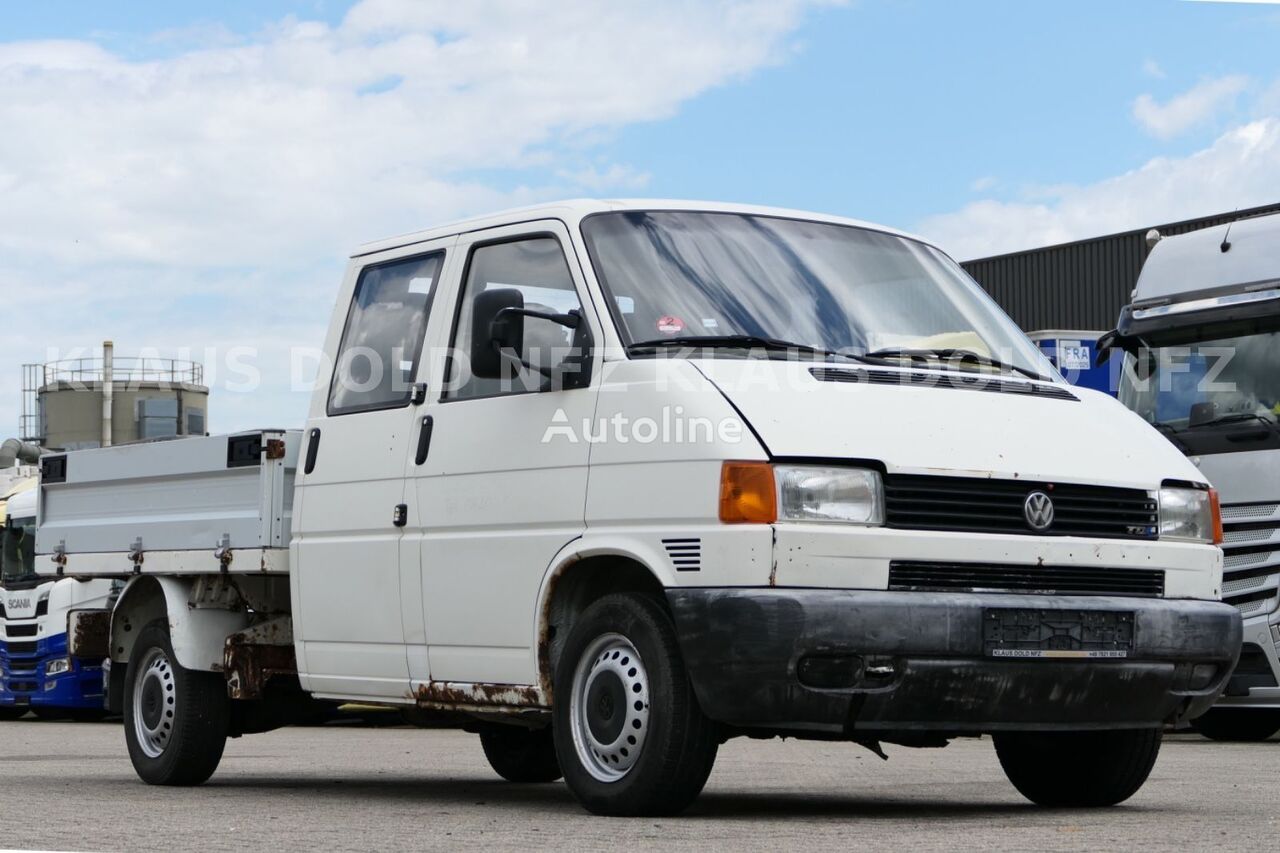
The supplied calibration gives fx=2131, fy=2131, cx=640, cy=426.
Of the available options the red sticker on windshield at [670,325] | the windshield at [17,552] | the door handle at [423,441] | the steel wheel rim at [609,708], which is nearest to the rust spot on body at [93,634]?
the door handle at [423,441]

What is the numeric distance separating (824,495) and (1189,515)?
161 centimetres

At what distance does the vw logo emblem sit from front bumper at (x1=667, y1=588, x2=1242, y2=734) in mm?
254

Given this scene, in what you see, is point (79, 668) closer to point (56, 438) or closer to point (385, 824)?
point (385, 824)

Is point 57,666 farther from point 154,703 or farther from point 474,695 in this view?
point 474,695

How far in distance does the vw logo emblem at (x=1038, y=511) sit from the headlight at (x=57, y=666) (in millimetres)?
17391

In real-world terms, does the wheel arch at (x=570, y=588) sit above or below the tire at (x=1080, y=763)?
above

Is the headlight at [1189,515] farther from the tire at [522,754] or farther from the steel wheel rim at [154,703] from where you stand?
the steel wheel rim at [154,703]

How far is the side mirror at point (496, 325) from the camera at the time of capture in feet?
25.3

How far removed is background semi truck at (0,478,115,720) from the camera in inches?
907

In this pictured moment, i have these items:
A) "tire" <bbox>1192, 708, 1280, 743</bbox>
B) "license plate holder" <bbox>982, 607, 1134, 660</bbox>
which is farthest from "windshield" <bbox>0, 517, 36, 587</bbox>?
"license plate holder" <bbox>982, 607, 1134, 660</bbox>

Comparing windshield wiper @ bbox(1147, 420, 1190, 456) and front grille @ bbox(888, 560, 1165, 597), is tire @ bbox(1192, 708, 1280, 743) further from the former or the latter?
front grille @ bbox(888, 560, 1165, 597)

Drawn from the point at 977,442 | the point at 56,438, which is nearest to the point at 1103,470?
the point at 977,442

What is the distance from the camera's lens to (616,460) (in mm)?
7516

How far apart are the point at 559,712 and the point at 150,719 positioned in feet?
11.5
